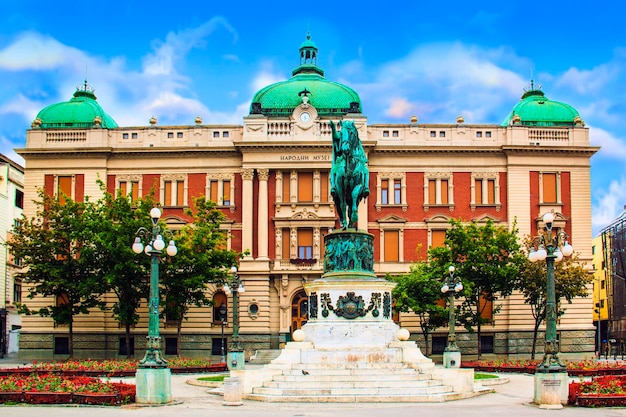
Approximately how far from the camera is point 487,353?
6056 centimetres

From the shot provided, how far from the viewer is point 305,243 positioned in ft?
201

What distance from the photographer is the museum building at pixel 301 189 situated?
199ft

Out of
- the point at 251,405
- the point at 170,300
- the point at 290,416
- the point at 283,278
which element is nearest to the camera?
the point at 290,416

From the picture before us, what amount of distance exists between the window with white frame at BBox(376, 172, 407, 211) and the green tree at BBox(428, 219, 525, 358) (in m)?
7.49

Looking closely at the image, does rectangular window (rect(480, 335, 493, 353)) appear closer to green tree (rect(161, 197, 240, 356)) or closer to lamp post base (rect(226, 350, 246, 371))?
green tree (rect(161, 197, 240, 356))

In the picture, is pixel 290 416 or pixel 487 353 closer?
pixel 290 416

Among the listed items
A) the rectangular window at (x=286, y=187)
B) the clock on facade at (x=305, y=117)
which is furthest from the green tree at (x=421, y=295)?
the clock on facade at (x=305, y=117)

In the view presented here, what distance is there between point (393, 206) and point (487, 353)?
12333 millimetres

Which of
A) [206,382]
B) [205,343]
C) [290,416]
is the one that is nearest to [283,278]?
[205,343]

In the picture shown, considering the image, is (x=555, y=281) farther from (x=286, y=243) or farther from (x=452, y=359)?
(x=286, y=243)

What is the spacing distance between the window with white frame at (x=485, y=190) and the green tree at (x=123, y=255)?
23.4m

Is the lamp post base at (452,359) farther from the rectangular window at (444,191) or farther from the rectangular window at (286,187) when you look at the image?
the rectangular window at (286,187)

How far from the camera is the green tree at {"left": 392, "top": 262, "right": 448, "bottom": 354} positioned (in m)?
53.3

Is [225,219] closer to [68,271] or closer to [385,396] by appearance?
[68,271]
